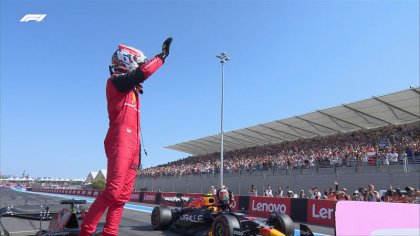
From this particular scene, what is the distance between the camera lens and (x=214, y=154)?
3609 centimetres

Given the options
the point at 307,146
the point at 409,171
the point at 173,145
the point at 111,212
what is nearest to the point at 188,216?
the point at 111,212

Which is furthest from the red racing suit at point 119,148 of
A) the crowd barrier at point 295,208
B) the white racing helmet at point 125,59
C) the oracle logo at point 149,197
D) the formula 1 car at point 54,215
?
the oracle logo at point 149,197

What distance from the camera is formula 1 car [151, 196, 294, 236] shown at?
6.55 m

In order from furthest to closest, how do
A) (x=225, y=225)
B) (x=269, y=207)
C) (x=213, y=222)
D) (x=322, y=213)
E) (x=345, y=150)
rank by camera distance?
(x=345, y=150)
(x=269, y=207)
(x=322, y=213)
(x=213, y=222)
(x=225, y=225)

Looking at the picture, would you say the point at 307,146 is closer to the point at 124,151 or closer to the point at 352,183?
the point at 352,183

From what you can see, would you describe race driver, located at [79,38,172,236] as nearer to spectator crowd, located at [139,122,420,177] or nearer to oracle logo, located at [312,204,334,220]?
oracle logo, located at [312,204,334,220]

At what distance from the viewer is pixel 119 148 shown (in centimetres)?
353

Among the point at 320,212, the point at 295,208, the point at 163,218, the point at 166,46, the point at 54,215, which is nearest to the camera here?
the point at 166,46

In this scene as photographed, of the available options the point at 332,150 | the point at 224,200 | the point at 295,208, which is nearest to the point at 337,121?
the point at 332,150

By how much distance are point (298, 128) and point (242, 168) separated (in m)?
5.13

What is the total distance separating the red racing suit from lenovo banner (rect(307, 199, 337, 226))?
9315mm

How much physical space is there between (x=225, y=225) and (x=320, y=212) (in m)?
6.57

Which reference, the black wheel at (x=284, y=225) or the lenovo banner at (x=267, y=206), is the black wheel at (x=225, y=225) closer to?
the black wheel at (x=284, y=225)

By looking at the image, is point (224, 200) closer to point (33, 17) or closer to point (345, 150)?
point (33, 17)
